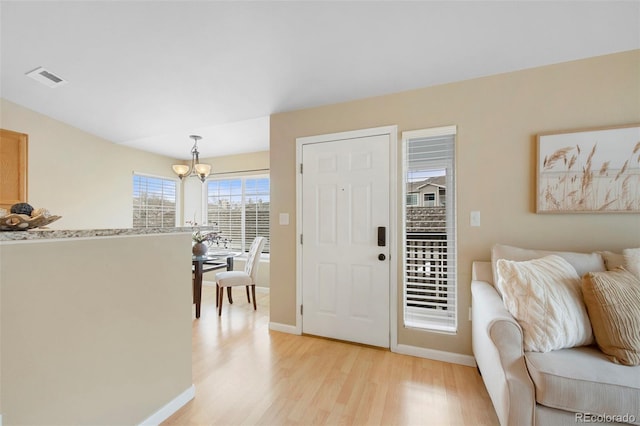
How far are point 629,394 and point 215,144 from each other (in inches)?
188

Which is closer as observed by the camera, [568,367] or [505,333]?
[568,367]

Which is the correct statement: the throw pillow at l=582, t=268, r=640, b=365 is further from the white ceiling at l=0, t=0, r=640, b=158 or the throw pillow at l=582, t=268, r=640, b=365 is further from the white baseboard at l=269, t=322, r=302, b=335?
the white baseboard at l=269, t=322, r=302, b=335

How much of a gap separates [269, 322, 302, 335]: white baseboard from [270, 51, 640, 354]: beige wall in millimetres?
1081

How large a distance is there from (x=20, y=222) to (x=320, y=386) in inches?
75.8

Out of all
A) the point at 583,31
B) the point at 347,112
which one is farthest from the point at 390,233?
the point at 583,31

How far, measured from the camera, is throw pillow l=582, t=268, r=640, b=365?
1.20 meters

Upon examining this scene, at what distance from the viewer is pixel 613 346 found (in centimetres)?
123

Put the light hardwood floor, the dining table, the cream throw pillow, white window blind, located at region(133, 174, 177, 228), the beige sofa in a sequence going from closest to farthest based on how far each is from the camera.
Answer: the beige sofa
the cream throw pillow
the light hardwood floor
the dining table
white window blind, located at region(133, 174, 177, 228)

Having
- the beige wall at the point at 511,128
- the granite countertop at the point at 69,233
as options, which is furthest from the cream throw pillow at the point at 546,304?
the granite countertop at the point at 69,233

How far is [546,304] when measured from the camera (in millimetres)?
1345

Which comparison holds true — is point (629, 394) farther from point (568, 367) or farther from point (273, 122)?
point (273, 122)

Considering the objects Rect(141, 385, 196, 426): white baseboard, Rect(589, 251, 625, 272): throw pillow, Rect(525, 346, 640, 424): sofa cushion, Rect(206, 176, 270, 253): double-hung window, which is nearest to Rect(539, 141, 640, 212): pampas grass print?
Rect(589, 251, 625, 272): throw pillow

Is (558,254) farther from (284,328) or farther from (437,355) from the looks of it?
(284,328)

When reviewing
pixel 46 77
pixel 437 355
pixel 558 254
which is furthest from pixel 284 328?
pixel 46 77
